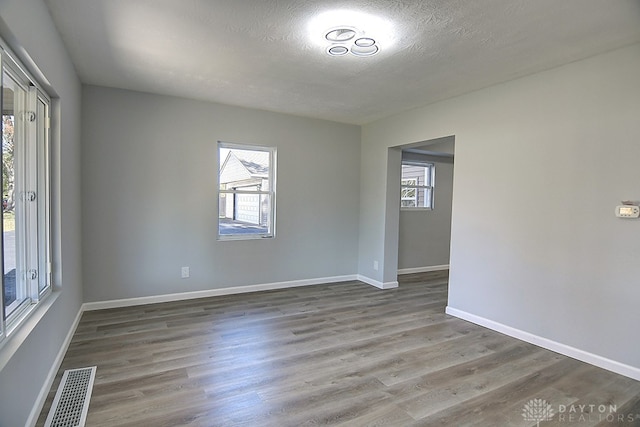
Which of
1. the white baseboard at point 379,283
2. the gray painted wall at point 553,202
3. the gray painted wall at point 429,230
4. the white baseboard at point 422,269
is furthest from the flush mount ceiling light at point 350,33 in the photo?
the white baseboard at point 422,269

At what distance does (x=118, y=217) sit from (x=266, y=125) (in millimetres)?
2155

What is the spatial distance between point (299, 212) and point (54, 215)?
301cm

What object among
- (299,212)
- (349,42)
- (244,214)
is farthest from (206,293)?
(349,42)

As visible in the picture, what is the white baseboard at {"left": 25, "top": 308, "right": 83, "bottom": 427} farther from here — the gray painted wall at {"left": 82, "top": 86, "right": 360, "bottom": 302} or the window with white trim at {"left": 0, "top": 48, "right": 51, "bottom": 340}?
the gray painted wall at {"left": 82, "top": 86, "right": 360, "bottom": 302}

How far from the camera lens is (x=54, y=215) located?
257cm

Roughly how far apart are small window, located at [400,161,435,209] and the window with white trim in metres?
5.19

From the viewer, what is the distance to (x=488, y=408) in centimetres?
218

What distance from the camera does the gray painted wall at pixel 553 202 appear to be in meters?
2.64

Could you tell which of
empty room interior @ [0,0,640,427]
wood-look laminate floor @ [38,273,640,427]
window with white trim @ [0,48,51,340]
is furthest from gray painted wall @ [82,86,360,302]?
window with white trim @ [0,48,51,340]

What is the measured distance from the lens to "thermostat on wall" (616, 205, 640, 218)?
2.54 metres

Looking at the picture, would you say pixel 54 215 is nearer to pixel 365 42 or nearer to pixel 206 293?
pixel 206 293

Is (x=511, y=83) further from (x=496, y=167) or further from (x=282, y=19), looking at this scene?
(x=282, y=19)

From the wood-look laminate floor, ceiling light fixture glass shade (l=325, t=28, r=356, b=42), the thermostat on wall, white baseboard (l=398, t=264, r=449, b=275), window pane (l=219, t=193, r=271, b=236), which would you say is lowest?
the wood-look laminate floor

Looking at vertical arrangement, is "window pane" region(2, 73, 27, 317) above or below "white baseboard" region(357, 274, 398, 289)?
above
